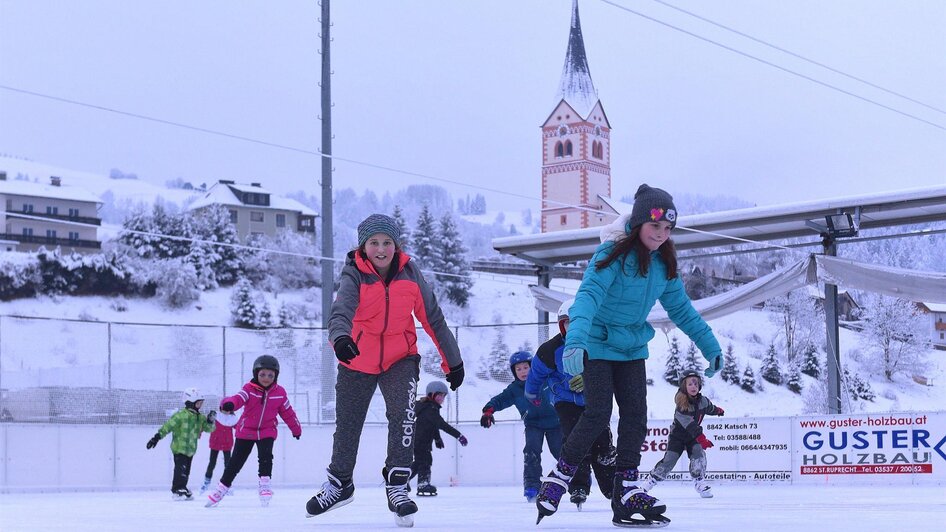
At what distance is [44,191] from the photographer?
82.8m

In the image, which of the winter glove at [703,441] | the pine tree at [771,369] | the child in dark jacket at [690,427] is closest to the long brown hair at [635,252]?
the child in dark jacket at [690,427]

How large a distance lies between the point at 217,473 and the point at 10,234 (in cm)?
6236

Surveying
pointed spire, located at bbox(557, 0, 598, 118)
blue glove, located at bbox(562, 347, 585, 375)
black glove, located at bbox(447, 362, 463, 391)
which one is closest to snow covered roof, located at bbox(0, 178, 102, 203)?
pointed spire, located at bbox(557, 0, 598, 118)

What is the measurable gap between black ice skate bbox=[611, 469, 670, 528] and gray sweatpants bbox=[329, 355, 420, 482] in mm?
1105

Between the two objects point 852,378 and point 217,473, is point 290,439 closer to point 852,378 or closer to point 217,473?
point 217,473

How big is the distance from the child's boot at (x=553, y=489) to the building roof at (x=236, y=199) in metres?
90.5

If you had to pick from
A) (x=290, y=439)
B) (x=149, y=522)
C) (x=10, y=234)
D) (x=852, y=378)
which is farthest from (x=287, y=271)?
(x=149, y=522)

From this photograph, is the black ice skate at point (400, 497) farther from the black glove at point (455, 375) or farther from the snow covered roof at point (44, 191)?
the snow covered roof at point (44, 191)

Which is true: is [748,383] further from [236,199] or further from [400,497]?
[236,199]

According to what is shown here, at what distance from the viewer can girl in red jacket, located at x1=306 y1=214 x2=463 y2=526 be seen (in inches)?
219

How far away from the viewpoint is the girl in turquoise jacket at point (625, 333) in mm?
5031

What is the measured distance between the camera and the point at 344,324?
5348mm

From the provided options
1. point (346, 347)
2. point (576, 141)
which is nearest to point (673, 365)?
point (346, 347)

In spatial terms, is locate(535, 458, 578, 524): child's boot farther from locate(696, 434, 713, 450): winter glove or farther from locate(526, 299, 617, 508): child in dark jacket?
locate(696, 434, 713, 450): winter glove
